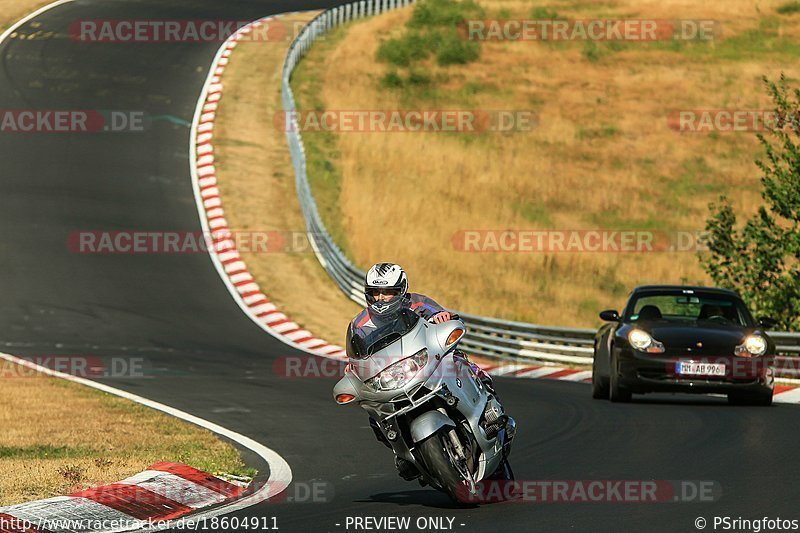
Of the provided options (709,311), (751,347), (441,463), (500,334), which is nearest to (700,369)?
(751,347)

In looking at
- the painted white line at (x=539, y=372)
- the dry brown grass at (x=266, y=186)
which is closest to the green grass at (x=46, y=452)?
the painted white line at (x=539, y=372)

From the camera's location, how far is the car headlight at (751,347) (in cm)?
1714

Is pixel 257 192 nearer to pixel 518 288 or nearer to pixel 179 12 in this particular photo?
pixel 518 288

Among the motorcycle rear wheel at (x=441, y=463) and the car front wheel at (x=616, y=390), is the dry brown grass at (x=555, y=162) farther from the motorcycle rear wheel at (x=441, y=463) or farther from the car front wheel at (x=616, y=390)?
the motorcycle rear wheel at (x=441, y=463)

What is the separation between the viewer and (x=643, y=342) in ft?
56.6

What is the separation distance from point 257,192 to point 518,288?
24.5ft

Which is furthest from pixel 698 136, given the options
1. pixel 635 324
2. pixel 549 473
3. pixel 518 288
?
pixel 549 473

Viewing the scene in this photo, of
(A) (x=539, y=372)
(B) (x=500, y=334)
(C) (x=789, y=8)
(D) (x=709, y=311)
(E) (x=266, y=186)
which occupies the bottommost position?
(A) (x=539, y=372)

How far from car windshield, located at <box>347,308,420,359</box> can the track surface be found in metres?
1.10

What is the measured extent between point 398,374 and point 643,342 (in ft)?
27.9

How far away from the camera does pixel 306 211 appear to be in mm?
34875

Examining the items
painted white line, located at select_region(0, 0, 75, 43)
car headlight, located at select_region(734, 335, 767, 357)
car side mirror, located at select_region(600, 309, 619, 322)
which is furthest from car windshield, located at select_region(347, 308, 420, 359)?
painted white line, located at select_region(0, 0, 75, 43)

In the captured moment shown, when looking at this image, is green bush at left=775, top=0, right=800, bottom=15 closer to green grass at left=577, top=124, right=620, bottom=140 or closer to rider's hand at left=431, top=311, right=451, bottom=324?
green grass at left=577, top=124, right=620, bottom=140

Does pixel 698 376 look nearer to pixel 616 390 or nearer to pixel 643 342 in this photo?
pixel 643 342
